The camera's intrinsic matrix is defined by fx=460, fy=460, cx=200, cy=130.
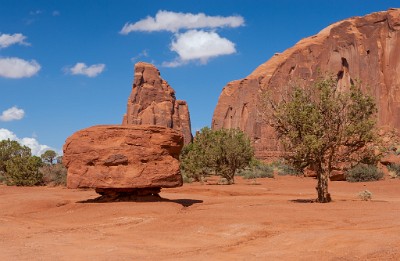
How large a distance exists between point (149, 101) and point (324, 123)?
100209 millimetres

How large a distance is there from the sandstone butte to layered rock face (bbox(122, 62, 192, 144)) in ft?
49.5

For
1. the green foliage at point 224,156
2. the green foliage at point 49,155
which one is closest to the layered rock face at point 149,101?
the green foliage at point 49,155

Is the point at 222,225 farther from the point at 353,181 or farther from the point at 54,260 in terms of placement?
the point at 353,181

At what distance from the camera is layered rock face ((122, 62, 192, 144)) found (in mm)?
113812

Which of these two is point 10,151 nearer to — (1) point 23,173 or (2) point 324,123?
(1) point 23,173

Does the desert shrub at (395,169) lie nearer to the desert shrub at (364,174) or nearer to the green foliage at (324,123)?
the desert shrub at (364,174)

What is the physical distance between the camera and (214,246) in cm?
866

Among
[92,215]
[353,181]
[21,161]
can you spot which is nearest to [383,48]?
[353,181]

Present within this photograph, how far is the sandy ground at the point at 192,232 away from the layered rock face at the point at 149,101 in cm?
9838

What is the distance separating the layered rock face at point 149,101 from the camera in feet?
373

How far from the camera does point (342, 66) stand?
282ft

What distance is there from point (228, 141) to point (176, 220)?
24.3 metres

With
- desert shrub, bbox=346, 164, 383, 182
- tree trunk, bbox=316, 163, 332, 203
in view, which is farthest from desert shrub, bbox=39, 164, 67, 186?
tree trunk, bbox=316, 163, 332, 203

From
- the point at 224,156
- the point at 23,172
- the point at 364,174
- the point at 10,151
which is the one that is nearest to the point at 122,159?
the point at 224,156
